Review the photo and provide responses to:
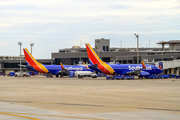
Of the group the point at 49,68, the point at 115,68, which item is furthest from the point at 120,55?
the point at 115,68

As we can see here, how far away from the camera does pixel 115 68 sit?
84.9 m

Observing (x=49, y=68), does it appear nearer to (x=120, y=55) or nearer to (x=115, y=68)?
(x=115, y=68)

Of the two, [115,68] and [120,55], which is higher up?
[120,55]

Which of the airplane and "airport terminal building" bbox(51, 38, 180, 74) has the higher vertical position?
"airport terminal building" bbox(51, 38, 180, 74)

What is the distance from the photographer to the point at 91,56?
8512 centimetres

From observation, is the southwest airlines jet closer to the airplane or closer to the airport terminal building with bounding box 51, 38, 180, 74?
the airplane

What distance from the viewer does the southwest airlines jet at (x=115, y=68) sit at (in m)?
83.8

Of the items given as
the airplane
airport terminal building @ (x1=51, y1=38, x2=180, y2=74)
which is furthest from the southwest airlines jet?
airport terminal building @ (x1=51, y1=38, x2=180, y2=74)

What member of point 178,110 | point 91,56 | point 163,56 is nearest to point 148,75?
point 91,56

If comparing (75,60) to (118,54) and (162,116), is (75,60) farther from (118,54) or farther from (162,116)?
(162,116)

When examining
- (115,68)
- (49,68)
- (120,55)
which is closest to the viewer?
(115,68)

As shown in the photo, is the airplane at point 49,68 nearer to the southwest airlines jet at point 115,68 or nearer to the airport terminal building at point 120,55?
the southwest airlines jet at point 115,68

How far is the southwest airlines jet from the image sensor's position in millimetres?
83812

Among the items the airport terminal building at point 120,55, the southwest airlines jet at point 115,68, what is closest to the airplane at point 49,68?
the southwest airlines jet at point 115,68
